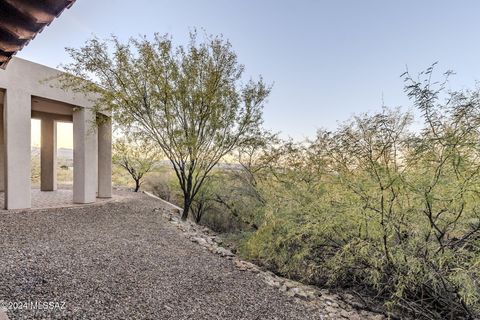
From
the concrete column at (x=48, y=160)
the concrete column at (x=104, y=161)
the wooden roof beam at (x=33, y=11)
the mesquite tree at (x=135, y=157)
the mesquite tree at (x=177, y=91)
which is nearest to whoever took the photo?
the wooden roof beam at (x=33, y=11)

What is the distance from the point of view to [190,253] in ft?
17.9

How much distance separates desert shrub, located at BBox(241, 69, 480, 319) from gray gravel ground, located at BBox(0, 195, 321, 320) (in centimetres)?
142

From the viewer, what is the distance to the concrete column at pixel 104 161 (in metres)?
10.4

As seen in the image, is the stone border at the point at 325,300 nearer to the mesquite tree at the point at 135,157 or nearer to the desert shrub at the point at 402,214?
the desert shrub at the point at 402,214

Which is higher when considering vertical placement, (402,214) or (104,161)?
(104,161)

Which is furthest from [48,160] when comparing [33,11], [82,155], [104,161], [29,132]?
[33,11]

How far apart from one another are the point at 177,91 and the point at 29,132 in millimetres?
4298

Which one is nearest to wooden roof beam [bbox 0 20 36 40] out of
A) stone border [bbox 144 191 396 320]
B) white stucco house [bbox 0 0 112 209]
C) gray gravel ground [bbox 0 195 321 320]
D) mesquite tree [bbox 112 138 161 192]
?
white stucco house [bbox 0 0 112 209]

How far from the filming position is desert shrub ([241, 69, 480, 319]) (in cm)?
342

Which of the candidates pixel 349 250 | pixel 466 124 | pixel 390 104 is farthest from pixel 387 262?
pixel 390 104

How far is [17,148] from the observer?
22.9ft

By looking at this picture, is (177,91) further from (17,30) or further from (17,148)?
(17,30)

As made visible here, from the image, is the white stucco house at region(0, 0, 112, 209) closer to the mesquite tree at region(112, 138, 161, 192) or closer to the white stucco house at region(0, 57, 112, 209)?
the white stucco house at region(0, 57, 112, 209)

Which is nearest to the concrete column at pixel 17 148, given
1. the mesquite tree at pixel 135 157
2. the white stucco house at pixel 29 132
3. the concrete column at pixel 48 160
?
the white stucco house at pixel 29 132
